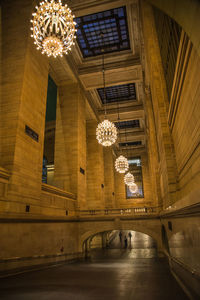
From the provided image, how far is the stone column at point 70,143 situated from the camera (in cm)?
1334

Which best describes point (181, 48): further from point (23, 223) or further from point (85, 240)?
point (85, 240)

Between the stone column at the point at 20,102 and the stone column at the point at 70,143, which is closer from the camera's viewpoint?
the stone column at the point at 20,102

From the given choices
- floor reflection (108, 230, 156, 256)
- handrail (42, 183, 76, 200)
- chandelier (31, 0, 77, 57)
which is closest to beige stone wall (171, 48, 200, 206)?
chandelier (31, 0, 77, 57)

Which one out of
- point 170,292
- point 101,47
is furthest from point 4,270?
point 101,47

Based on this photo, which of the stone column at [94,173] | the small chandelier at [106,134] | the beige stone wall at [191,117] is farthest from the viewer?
the stone column at [94,173]

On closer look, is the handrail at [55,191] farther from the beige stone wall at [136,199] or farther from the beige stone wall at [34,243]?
the beige stone wall at [136,199]

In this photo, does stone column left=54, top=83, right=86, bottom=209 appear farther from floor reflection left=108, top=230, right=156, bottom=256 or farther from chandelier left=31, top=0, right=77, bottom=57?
chandelier left=31, top=0, right=77, bottom=57

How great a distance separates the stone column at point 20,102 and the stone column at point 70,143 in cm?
417

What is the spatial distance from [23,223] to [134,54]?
500 inches

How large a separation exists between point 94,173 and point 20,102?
12.1 m

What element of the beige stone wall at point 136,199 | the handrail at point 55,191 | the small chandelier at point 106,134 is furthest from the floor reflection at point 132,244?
the small chandelier at point 106,134

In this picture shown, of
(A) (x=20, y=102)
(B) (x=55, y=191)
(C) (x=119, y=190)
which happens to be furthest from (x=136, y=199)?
(A) (x=20, y=102)

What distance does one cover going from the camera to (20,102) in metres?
8.35

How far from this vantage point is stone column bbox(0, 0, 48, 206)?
7832mm
